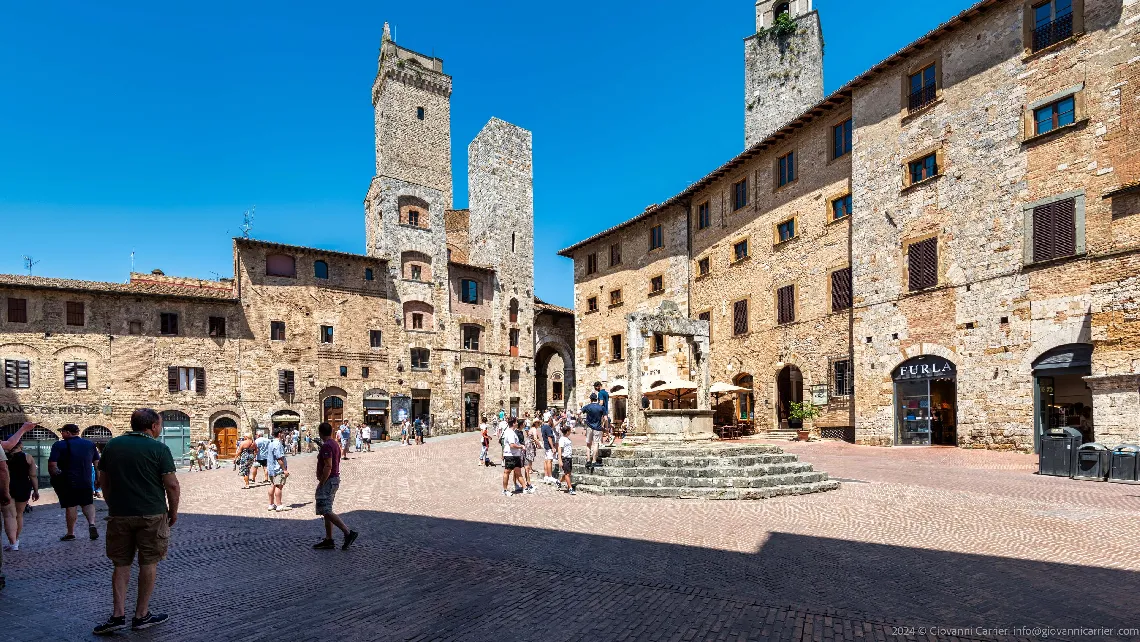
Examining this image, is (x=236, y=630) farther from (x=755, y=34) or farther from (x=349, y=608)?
(x=755, y=34)

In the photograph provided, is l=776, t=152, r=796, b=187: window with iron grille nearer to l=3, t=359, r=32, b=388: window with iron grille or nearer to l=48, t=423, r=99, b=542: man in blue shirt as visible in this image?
l=48, t=423, r=99, b=542: man in blue shirt

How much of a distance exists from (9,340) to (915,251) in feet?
129

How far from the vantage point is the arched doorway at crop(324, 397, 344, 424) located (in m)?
34.9

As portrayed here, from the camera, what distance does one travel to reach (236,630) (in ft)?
16.7

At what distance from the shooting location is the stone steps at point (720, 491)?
11.4 meters

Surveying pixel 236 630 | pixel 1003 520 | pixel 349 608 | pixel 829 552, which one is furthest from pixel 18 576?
pixel 1003 520

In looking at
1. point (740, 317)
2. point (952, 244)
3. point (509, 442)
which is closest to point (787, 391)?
point (740, 317)

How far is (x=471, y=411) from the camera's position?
130 ft

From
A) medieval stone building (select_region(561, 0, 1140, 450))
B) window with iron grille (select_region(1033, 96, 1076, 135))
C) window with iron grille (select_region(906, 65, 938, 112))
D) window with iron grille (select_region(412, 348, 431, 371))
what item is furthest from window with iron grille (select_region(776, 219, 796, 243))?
window with iron grille (select_region(412, 348, 431, 371))

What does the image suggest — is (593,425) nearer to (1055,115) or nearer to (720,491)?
(720,491)

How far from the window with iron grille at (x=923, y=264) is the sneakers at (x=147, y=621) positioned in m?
22.1

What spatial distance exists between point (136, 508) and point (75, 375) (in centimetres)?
3190

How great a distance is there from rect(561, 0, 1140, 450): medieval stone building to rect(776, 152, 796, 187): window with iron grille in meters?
0.09

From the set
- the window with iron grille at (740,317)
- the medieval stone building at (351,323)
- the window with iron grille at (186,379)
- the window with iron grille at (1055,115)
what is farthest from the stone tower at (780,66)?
the window with iron grille at (186,379)
